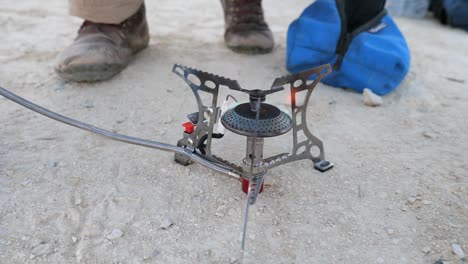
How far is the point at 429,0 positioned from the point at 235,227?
304 cm

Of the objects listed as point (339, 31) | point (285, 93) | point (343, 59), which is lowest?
point (285, 93)

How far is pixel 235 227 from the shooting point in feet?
3.26

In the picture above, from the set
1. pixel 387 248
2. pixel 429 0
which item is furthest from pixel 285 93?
pixel 429 0

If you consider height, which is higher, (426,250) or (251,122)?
(251,122)

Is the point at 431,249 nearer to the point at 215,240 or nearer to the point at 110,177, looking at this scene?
the point at 215,240

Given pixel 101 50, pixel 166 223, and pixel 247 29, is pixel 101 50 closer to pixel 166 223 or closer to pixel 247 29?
pixel 247 29

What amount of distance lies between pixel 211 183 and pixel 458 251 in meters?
0.59

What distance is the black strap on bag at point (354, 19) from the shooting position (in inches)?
67.1

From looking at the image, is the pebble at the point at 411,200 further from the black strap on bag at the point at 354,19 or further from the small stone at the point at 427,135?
the black strap on bag at the point at 354,19

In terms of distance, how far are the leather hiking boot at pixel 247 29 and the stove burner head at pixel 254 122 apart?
1125mm

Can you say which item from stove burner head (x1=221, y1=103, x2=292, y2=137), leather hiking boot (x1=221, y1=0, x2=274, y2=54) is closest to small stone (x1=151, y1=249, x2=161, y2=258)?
stove burner head (x1=221, y1=103, x2=292, y2=137)

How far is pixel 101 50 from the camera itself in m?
1.73

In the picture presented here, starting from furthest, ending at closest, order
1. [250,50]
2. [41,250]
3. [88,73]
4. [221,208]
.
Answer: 1. [250,50]
2. [88,73]
3. [221,208]
4. [41,250]

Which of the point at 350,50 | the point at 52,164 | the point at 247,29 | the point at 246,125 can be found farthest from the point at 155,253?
the point at 247,29
